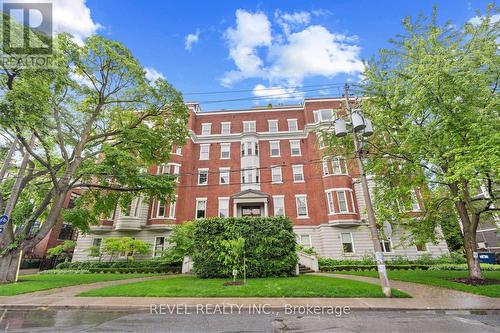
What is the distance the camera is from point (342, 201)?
22.1 meters

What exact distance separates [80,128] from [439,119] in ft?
Answer: 67.3

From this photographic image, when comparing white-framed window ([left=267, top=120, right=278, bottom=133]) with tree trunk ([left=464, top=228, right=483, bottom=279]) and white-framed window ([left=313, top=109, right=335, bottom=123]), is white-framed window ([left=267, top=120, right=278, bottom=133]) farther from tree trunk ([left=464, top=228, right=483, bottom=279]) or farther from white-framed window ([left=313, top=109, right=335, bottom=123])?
tree trunk ([left=464, top=228, right=483, bottom=279])

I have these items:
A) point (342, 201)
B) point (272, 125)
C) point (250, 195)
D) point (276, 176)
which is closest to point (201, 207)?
point (250, 195)

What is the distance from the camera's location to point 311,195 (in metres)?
24.4

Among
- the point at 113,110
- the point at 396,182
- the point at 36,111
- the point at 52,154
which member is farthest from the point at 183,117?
the point at 396,182

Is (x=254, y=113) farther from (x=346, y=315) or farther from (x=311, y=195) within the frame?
(x=346, y=315)

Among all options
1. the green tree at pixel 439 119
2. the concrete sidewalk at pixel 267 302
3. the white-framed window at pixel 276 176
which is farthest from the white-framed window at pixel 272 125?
the concrete sidewalk at pixel 267 302

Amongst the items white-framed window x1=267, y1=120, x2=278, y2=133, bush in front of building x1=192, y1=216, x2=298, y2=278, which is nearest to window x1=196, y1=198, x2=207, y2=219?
bush in front of building x1=192, y1=216, x2=298, y2=278

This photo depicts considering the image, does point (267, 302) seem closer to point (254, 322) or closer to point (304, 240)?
point (254, 322)

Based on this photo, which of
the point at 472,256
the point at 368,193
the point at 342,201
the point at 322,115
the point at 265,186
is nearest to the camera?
the point at 368,193

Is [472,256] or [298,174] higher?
[298,174]

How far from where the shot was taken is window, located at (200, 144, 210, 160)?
1083 inches

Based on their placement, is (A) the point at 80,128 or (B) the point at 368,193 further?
(A) the point at 80,128

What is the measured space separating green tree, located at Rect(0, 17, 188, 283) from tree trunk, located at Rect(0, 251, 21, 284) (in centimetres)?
4
